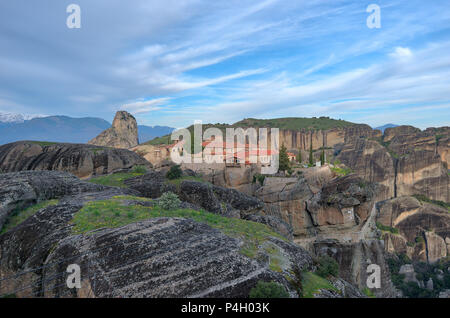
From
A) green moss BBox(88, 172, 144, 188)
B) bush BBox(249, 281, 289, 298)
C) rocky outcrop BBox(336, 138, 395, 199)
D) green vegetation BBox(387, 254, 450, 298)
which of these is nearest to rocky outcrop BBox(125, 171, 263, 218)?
green moss BBox(88, 172, 144, 188)

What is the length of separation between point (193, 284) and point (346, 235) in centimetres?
3543

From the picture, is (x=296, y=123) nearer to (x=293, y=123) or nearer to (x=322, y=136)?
(x=293, y=123)

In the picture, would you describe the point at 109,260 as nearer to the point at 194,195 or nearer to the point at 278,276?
the point at 278,276

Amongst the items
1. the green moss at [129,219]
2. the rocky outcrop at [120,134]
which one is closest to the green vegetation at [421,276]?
the green moss at [129,219]

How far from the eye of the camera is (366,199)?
38188mm

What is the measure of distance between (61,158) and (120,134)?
4606 inches

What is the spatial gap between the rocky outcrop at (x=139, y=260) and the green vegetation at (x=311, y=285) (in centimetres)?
65

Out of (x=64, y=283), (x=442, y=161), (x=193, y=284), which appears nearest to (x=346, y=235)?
(x=193, y=284)

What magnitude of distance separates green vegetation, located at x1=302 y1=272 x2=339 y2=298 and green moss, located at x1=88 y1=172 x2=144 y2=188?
21546mm

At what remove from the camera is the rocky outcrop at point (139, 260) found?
28.8 ft

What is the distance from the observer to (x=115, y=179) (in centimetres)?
2923

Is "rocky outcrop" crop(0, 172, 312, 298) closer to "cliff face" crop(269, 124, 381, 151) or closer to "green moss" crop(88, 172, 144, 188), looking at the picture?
"green moss" crop(88, 172, 144, 188)

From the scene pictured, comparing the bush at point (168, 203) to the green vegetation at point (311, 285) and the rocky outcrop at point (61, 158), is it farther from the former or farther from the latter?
the rocky outcrop at point (61, 158)
